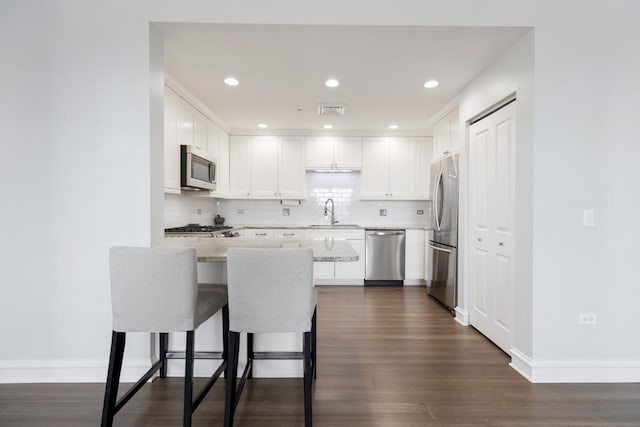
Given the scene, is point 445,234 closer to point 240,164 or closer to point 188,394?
point 188,394

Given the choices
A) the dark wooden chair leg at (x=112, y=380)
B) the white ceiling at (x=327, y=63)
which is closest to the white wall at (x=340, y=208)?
the white ceiling at (x=327, y=63)

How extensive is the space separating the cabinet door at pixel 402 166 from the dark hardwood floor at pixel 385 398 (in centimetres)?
291

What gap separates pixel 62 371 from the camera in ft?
7.11

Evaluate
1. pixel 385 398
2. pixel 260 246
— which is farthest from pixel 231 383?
pixel 385 398

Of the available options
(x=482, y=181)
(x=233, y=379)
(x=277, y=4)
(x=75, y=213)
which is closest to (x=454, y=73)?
(x=482, y=181)

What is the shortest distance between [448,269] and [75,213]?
3480 mm

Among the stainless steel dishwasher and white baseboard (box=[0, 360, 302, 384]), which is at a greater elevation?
the stainless steel dishwasher

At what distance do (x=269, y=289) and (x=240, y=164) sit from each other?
3945 mm

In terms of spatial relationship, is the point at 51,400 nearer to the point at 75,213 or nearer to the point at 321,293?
the point at 75,213

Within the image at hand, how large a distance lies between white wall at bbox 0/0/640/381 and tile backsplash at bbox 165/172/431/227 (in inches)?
131

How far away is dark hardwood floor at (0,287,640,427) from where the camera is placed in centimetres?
179

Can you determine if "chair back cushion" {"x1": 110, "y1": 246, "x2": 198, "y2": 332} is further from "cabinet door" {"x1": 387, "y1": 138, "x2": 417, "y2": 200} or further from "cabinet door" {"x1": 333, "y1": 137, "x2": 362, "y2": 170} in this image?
"cabinet door" {"x1": 387, "y1": 138, "x2": 417, "y2": 200}

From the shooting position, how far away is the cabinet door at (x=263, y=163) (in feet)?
17.1

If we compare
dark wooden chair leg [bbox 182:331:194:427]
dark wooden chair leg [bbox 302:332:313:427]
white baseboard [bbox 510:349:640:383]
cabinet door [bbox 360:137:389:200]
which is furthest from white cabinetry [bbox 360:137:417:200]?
dark wooden chair leg [bbox 182:331:194:427]
